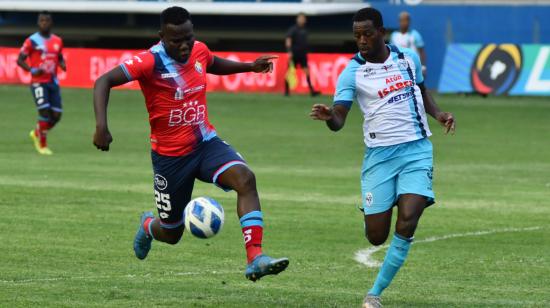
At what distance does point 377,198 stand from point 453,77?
29.2m

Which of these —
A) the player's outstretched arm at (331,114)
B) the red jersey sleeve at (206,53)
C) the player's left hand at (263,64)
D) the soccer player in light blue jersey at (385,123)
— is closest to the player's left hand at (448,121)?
the soccer player in light blue jersey at (385,123)

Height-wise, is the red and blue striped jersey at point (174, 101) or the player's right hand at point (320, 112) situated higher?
the player's right hand at point (320, 112)

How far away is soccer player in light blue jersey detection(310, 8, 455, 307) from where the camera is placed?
10641 mm

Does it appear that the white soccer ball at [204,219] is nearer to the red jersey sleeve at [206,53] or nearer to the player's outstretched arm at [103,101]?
the player's outstretched arm at [103,101]

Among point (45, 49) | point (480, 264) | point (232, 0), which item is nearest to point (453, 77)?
point (232, 0)

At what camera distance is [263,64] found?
1207 cm

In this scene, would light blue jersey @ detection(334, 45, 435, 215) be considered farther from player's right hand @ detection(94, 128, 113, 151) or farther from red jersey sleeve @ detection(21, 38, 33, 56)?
red jersey sleeve @ detection(21, 38, 33, 56)

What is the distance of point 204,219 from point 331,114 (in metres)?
1.39

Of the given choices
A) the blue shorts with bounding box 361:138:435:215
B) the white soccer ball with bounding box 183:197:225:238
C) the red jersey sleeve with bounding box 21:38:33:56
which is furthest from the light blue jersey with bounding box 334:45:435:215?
the red jersey sleeve with bounding box 21:38:33:56

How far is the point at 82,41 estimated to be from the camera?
5172 centimetres

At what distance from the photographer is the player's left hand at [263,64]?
12016 mm

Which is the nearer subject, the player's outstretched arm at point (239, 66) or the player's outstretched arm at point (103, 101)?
the player's outstretched arm at point (103, 101)

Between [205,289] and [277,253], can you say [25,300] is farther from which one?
[277,253]

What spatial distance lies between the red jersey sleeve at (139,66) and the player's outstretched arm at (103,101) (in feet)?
0.16
